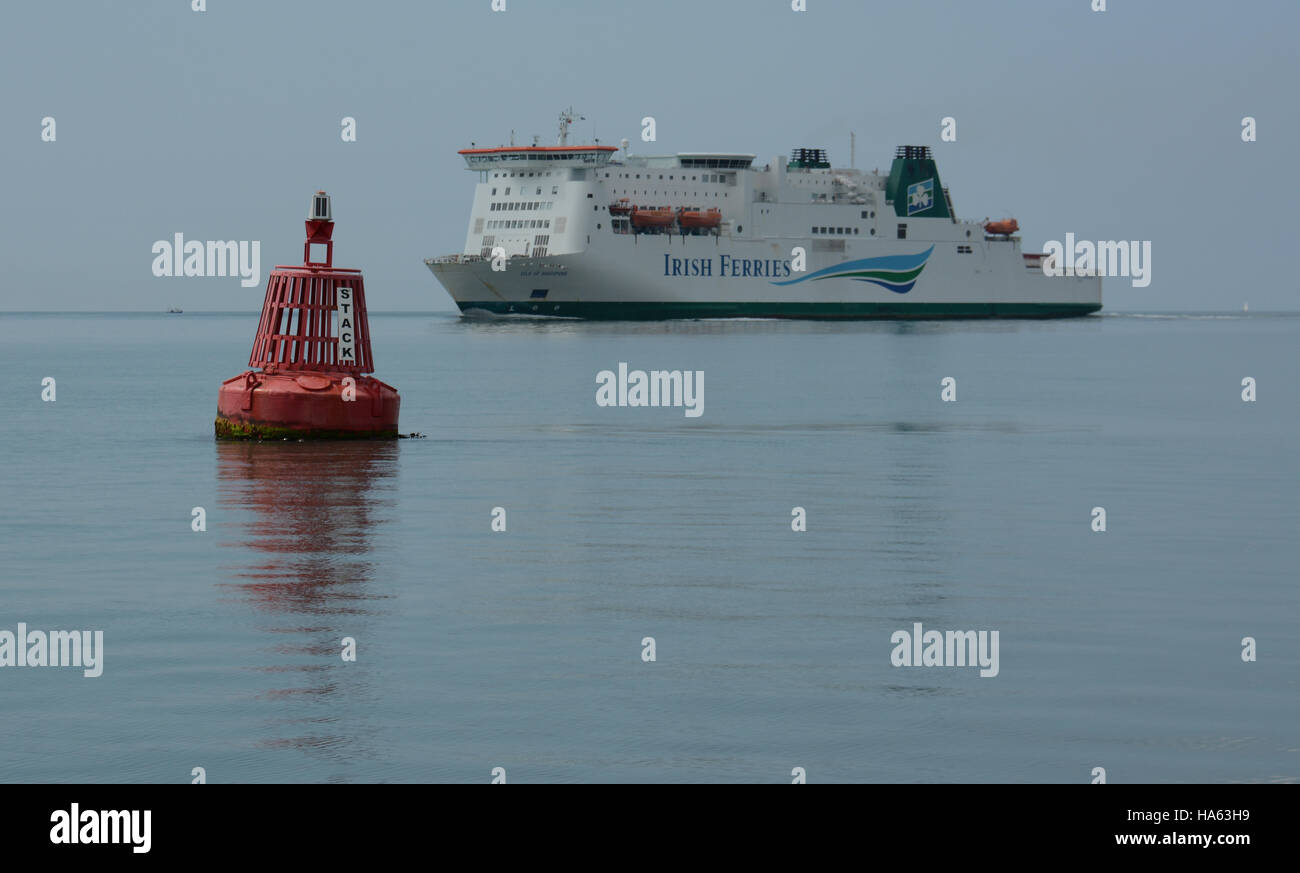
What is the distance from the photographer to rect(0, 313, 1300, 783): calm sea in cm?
926

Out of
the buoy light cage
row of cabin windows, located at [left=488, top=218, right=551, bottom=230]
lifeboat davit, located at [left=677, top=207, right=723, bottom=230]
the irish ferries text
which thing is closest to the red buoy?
the buoy light cage

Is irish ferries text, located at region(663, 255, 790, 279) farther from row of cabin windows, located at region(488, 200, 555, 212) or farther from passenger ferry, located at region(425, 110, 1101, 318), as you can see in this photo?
row of cabin windows, located at region(488, 200, 555, 212)

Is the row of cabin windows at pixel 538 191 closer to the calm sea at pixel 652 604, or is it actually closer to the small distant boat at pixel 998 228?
the small distant boat at pixel 998 228

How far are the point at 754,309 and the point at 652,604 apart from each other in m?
91.8

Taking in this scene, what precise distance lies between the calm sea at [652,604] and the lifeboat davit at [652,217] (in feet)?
217

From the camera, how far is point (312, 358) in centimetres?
2697

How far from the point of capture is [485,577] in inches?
583

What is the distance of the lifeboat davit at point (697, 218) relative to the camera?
3912 inches

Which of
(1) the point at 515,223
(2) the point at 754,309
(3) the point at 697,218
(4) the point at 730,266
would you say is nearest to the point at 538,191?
(1) the point at 515,223

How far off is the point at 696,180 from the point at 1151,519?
274ft

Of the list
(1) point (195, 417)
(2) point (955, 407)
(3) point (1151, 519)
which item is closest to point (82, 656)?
(3) point (1151, 519)

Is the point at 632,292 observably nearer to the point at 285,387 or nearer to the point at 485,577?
the point at 285,387

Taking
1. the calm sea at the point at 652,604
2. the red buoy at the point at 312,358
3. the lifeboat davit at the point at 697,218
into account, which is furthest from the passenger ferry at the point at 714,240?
the red buoy at the point at 312,358
